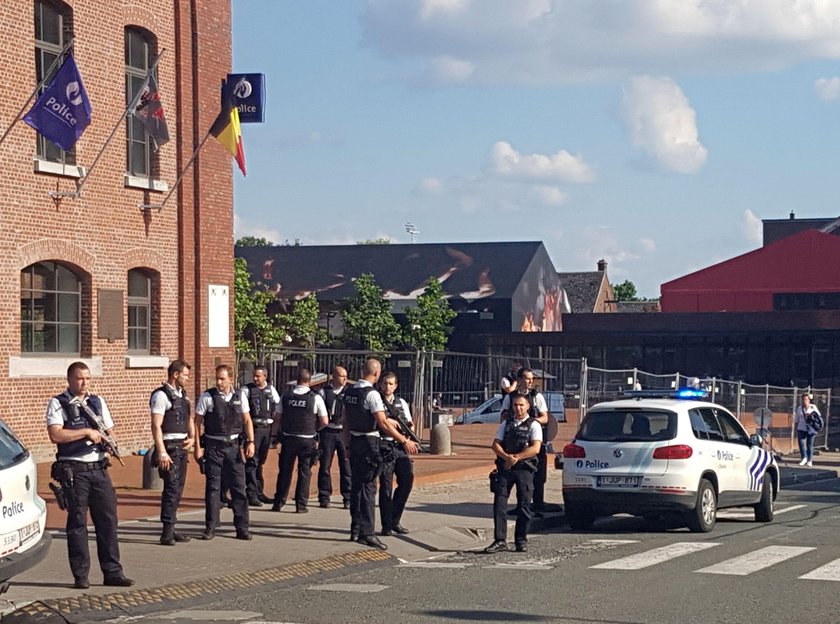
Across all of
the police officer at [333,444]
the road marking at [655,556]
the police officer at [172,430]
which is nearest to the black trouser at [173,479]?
the police officer at [172,430]

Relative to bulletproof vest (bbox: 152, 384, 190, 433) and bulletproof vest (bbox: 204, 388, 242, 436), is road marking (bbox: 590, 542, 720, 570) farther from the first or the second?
bulletproof vest (bbox: 152, 384, 190, 433)

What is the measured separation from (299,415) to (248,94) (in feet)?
31.7

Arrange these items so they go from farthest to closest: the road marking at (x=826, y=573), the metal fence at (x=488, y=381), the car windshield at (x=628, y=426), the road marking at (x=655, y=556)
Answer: the metal fence at (x=488, y=381), the car windshield at (x=628, y=426), the road marking at (x=655, y=556), the road marking at (x=826, y=573)

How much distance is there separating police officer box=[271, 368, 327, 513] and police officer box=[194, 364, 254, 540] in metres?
2.35

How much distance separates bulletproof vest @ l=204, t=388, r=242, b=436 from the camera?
43.4 feet

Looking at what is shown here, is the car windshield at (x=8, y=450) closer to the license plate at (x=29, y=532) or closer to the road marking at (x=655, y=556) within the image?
the license plate at (x=29, y=532)

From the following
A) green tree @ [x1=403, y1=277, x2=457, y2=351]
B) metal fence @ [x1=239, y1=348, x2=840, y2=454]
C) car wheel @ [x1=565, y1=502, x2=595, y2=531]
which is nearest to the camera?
car wheel @ [x1=565, y1=502, x2=595, y2=531]

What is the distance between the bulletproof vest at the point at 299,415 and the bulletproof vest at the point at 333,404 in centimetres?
85

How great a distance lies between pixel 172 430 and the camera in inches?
500

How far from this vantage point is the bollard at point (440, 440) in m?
24.8

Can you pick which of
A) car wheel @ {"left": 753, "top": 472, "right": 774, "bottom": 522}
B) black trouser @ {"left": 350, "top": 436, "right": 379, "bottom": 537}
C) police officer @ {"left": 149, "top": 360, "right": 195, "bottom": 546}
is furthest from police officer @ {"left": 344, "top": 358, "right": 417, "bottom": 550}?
car wheel @ {"left": 753, "top": 472, "right": 774, "bottom": 522}

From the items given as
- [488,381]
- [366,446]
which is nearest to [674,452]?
[366,446]

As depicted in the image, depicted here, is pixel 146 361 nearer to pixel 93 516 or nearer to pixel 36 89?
pixel 36 89

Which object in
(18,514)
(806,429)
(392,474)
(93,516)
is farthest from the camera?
(806,429)
